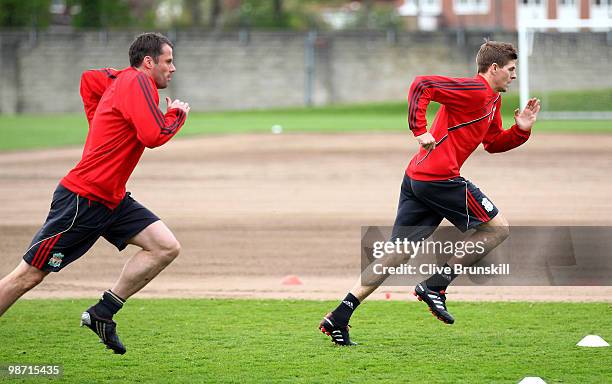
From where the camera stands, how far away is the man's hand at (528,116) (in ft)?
26.5

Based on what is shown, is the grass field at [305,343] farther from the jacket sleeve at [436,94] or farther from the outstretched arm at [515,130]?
the jacket sleeve at [436,94]

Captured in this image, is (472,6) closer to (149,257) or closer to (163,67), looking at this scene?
(163,67)

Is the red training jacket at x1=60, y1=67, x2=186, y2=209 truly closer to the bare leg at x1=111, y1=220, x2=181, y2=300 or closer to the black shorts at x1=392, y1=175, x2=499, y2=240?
the bare leg at x1=111, y1=220, x2=181, y2=300

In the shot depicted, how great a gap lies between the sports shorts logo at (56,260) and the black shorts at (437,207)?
96.5 inches

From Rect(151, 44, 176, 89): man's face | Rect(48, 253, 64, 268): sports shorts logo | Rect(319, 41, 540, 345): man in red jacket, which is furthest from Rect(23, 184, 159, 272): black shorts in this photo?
Rect(319, 41, 540, 345): man in red jacket

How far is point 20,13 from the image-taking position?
48906 mm

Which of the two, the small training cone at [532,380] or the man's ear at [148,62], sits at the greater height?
the man's ear at [148,62]

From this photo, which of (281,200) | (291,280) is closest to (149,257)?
(291,280)

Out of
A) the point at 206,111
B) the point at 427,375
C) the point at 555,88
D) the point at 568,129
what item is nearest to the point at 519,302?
the point at 427,375

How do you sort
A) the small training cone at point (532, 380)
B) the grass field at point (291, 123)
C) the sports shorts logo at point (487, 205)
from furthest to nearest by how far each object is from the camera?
1. the grass field at point (291, 123)
2. the sports shorts logo at point (487, 205)
3. the small training cone at point (532, 380)

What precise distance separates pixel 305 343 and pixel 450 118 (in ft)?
6.57

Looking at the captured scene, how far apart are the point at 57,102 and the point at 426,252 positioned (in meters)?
37.6

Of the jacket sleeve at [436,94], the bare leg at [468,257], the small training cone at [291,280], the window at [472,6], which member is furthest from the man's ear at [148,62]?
the window at [472,6]

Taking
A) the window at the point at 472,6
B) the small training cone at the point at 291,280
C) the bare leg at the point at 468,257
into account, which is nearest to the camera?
the bare leg at the point at 468,257
